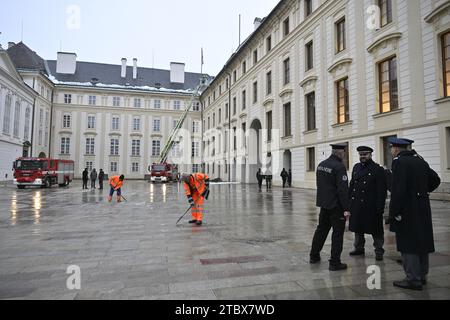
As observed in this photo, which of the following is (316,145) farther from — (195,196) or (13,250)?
(13,250)

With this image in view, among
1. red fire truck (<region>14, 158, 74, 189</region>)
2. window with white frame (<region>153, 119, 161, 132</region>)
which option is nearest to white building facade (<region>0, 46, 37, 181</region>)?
red fire truck (<region>14, 158, 74, 189</region>)

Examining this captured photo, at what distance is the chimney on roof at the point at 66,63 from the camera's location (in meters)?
55.6

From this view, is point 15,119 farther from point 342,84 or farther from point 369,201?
point 369,201

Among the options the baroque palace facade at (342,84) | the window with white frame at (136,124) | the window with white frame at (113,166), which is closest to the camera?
the baroque palace facade at (342,84)

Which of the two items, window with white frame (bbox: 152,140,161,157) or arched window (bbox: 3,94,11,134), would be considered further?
window with white frame (bbox: 152,140,161,157)

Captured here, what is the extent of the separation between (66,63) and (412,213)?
208 feet

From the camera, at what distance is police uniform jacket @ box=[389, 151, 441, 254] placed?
11.9ft

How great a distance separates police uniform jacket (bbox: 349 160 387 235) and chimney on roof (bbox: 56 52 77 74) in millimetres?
61460

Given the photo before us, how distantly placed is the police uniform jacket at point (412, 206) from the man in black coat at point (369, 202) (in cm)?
108

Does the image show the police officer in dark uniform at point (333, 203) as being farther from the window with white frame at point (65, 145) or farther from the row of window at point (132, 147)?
the window with white frame at point (65, 145)

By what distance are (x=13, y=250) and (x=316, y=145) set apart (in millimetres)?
19840

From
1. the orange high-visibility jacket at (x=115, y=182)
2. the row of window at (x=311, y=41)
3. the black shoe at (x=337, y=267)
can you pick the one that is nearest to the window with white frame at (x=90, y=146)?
the row of window at (x=311, y=41)

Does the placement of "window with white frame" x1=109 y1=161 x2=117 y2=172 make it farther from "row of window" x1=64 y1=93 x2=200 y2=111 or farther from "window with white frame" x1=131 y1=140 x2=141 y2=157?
"row of window" x1=64 y1=93 x2=200 y2=111

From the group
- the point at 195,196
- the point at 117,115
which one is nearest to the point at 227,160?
the point at 117,115
